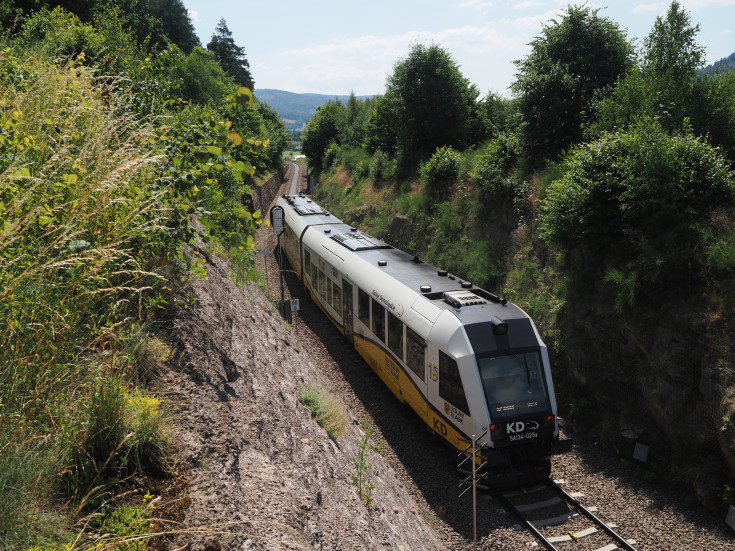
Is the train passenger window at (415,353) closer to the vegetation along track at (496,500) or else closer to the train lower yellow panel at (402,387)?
the train lower yellow panel at (402,387)

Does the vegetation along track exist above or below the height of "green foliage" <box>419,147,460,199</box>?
below

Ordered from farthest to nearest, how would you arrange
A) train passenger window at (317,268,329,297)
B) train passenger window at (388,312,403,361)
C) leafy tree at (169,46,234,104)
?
leafy tree at (169,46,234,104) → train passenger window at (317,268,329,297) → train passenger window at (388,312,403,361)

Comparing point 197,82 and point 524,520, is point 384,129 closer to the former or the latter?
point 197,82

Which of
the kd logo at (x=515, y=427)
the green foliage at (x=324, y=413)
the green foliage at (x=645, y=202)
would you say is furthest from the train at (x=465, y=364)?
the green foliage at (x=645, y=202)

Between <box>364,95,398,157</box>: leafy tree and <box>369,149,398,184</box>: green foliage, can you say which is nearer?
<box>369,149,398,184</box>: green foliage

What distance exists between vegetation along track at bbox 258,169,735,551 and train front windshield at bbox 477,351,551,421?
1.82m

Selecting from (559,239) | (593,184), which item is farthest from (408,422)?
(593,184)

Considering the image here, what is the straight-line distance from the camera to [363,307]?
13.9 metres

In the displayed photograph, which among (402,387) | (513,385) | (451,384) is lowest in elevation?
(402,387)

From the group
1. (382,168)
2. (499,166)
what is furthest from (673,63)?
(382,168)

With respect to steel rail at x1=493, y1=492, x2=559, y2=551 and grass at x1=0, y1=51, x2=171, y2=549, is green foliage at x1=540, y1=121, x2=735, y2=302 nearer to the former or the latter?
steel rail at x1=493, y1=492, x2=559, y2=551

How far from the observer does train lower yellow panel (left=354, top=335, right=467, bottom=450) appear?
397 inches

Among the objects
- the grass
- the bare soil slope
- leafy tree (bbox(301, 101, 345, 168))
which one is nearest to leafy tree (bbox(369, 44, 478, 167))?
the bare soil slope

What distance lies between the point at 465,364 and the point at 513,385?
3.50 feet
